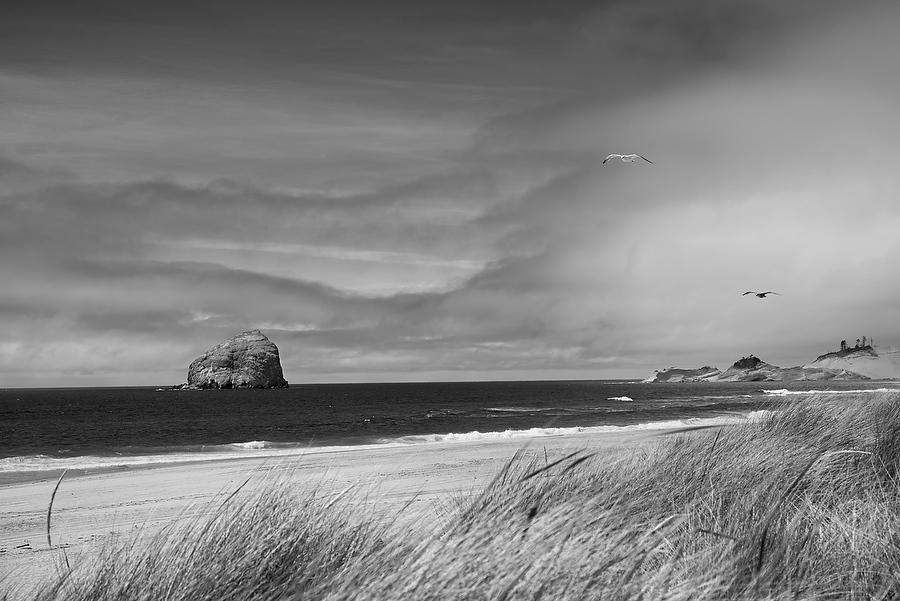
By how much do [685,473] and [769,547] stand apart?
233 cm

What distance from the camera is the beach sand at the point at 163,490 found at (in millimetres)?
10109

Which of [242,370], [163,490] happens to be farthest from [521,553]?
[242,370]

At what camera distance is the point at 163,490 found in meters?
17.9

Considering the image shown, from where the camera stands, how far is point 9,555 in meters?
10.4

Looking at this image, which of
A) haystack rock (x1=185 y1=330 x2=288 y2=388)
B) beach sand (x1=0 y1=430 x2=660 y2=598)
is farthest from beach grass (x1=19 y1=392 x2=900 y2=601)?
haystack rock (x1=185 y1=330 x2=288 y2=388)

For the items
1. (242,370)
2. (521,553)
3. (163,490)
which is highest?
(242,370)

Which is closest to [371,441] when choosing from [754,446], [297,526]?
[754,446]

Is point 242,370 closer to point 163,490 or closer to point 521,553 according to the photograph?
point 163,490

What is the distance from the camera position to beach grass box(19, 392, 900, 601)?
385 centimetres

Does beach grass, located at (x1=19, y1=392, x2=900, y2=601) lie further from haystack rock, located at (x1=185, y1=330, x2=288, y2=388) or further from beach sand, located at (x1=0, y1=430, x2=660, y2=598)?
haystack rock, located at (x1=185, y1=330, x2=288, y2=388)

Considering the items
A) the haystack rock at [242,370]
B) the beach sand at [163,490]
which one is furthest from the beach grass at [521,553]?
the haystack rock at [242,370]

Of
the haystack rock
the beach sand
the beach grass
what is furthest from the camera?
the haystack rock

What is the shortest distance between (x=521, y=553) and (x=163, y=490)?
1650 centimetres

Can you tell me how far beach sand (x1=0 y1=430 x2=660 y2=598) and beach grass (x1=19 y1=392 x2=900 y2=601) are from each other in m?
2.40
